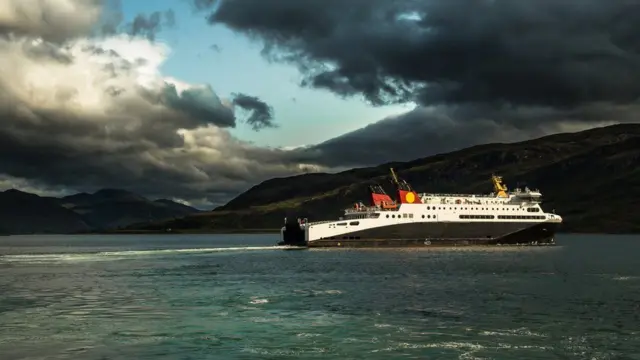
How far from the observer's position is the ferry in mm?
142625

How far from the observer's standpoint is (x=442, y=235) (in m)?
145

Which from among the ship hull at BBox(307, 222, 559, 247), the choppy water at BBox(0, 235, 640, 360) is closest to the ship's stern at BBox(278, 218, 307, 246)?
the ship hull at BBox(307, 222, 559, 247)

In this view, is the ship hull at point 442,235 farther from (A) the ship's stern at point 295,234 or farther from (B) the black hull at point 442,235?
(A) the ship's stern at point 295,234

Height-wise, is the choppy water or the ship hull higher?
the ship hull

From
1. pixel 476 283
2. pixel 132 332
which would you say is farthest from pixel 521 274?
pixel 132 332

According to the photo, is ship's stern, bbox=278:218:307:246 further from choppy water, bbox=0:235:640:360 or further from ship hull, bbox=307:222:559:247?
choppy water, bbox=0:235:640:360

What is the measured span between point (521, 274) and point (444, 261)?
25826mm

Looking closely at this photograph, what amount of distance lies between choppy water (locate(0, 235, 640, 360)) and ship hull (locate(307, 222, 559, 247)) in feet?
176

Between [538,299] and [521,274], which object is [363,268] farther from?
[538,299]

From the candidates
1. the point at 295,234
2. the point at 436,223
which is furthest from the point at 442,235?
the point at 295,234

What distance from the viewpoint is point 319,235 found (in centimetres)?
14738

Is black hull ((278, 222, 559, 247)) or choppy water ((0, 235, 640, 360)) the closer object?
choppy water ((0, 235, 640, 360))

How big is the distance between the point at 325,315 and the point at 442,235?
102m

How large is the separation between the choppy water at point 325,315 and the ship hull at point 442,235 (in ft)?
176
